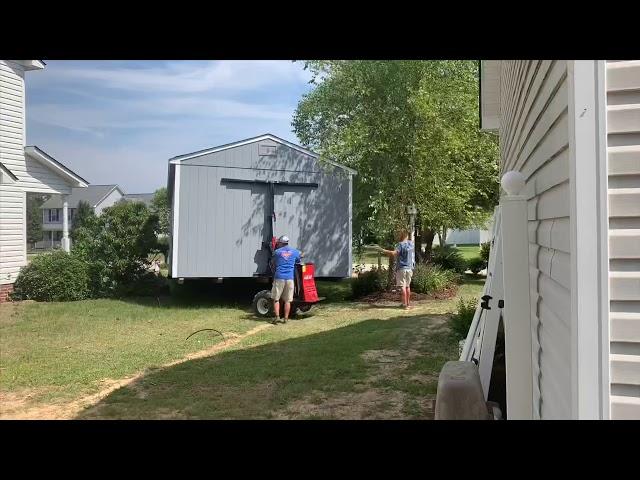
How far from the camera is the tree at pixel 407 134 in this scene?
476 inches

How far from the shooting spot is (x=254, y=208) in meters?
11.3

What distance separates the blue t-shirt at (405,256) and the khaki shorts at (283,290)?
231 cm

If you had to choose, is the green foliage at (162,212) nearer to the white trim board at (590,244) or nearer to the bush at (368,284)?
the bush at (368,284)

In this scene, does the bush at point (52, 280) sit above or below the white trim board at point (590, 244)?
below

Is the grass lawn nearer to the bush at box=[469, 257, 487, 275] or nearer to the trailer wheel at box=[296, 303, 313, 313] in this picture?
the trailer wheel at box=[296, 303, 313, 313]

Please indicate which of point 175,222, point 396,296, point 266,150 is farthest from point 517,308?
point 396,296

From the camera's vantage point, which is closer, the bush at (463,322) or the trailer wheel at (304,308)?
the bush at (463,322)

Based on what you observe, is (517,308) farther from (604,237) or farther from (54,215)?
(54,215)

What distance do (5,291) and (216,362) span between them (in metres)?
6.59

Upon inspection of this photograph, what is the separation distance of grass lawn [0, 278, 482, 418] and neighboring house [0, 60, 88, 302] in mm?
1283

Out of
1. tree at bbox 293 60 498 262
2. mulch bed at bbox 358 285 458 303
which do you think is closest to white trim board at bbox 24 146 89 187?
tree at bbox 293 60 498 262

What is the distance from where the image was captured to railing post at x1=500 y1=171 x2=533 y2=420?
8.66ft

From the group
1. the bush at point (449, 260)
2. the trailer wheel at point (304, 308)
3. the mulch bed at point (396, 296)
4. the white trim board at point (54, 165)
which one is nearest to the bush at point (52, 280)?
the white trim board at point (54, 165)

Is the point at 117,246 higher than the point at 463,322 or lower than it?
higher
